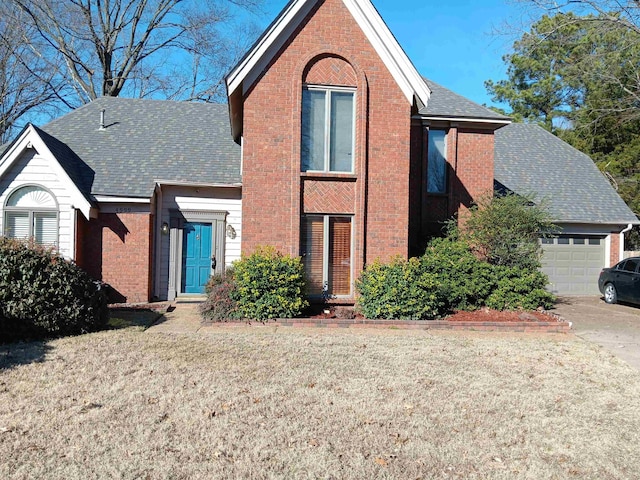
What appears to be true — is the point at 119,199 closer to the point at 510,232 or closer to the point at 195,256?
the point at 195,256

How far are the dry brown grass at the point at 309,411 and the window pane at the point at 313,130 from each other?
475 centimetres

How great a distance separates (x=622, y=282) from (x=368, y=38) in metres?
10.5

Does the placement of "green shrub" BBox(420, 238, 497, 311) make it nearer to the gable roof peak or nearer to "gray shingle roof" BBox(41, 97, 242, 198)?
the gable roof peak

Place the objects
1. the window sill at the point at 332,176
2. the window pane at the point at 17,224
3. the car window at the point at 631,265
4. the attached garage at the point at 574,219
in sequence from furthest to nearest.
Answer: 1. the attached garage at the point at 574,219
2. the car window at the point at 631,265
3. the window pane at the point at 17,224
4. the window sill at the point at 332,176

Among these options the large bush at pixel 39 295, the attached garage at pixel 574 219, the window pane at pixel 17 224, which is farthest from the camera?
the attached garage at pixel 574 219

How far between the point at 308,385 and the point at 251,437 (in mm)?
1717

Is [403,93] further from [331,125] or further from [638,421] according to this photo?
[638,421]

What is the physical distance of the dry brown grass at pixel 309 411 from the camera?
4414 mm

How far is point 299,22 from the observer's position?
12.0m

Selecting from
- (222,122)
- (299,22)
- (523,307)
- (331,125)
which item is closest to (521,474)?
(523,307)

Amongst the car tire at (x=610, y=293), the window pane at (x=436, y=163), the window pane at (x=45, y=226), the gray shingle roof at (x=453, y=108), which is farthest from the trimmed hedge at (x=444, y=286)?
the window pane at (x=45, y=226)

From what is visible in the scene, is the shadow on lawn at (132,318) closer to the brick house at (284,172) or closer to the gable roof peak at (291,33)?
the brick house at (284,172)

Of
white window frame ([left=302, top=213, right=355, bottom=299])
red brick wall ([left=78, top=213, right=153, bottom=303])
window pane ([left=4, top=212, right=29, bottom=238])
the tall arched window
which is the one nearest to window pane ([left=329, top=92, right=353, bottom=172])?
white window frame ([left=302, top=213, right=355, bottom=299])

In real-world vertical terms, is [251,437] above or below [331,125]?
below
